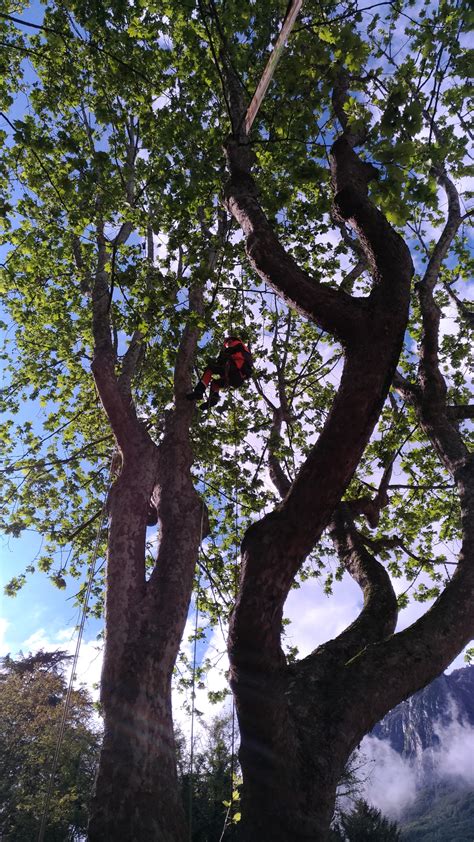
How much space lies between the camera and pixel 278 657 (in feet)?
10.4

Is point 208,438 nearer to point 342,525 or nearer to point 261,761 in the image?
point 342,525

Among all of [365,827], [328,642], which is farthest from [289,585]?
[365,827]

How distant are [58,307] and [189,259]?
14.3 ft

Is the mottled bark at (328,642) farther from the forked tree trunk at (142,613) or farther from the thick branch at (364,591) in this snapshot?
the forked tree trunk at (142,613)

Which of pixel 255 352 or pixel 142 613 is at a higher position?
pixel 255 352

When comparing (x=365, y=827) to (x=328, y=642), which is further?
(x=365, y=827)

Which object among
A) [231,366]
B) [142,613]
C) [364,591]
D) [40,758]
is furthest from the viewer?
[40,758]

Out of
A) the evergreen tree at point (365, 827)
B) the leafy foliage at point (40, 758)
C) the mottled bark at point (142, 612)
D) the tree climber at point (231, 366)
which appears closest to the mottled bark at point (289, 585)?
the mottled bark at point (142, 612)

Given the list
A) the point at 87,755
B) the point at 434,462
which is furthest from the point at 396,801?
the point at 434,462

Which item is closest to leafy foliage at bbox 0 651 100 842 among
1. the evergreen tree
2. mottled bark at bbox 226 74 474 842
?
the evergreen tree

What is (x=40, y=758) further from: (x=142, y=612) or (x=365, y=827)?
(x=142, y=612)

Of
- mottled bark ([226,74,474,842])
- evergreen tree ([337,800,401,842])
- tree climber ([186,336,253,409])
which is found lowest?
evergreen tree ([337,800,401,842])

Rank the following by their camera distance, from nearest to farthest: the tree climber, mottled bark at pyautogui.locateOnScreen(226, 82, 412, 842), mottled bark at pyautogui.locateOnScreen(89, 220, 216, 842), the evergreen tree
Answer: mottled bark at pyautogui.locateOnScreen(226, 82, 412, 842)
mottled bark at pyautogui.locateOnScreen(89, 220, 216, 842)
the tree climber
the evergreen tree

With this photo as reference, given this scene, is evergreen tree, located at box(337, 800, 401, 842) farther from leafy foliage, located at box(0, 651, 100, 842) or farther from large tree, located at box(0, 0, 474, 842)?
large tree, located at box(0, 0, 474, 842)
